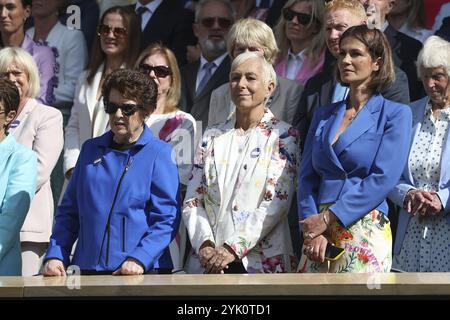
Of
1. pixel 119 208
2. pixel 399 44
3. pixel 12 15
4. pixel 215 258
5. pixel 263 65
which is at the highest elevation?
pixel 12 15

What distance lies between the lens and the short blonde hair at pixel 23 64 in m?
7.55

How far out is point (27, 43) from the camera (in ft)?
27.7

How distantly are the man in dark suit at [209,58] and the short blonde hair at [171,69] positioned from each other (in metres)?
0.32

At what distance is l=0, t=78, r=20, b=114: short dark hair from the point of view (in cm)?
673

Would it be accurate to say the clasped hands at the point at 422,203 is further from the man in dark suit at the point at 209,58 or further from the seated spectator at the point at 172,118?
the man in dark suit at the point at 209,58

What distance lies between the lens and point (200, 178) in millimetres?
6668

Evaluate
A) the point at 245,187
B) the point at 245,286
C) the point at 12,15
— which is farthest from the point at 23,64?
the point at 245,286

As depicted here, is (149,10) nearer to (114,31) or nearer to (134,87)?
(114,31)

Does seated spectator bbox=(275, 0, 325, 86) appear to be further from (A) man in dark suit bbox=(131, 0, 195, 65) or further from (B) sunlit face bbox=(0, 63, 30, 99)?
(B) sunlit face bbox=(0, 63, 30, 99)

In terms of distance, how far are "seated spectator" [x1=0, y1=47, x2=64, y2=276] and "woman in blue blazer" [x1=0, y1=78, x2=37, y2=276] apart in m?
0.56

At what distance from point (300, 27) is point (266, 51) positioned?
0.44 meters

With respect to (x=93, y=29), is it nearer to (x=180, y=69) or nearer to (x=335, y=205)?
(x=180, y=69)

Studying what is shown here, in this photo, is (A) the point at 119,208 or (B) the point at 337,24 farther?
(B) the point at 337,24
